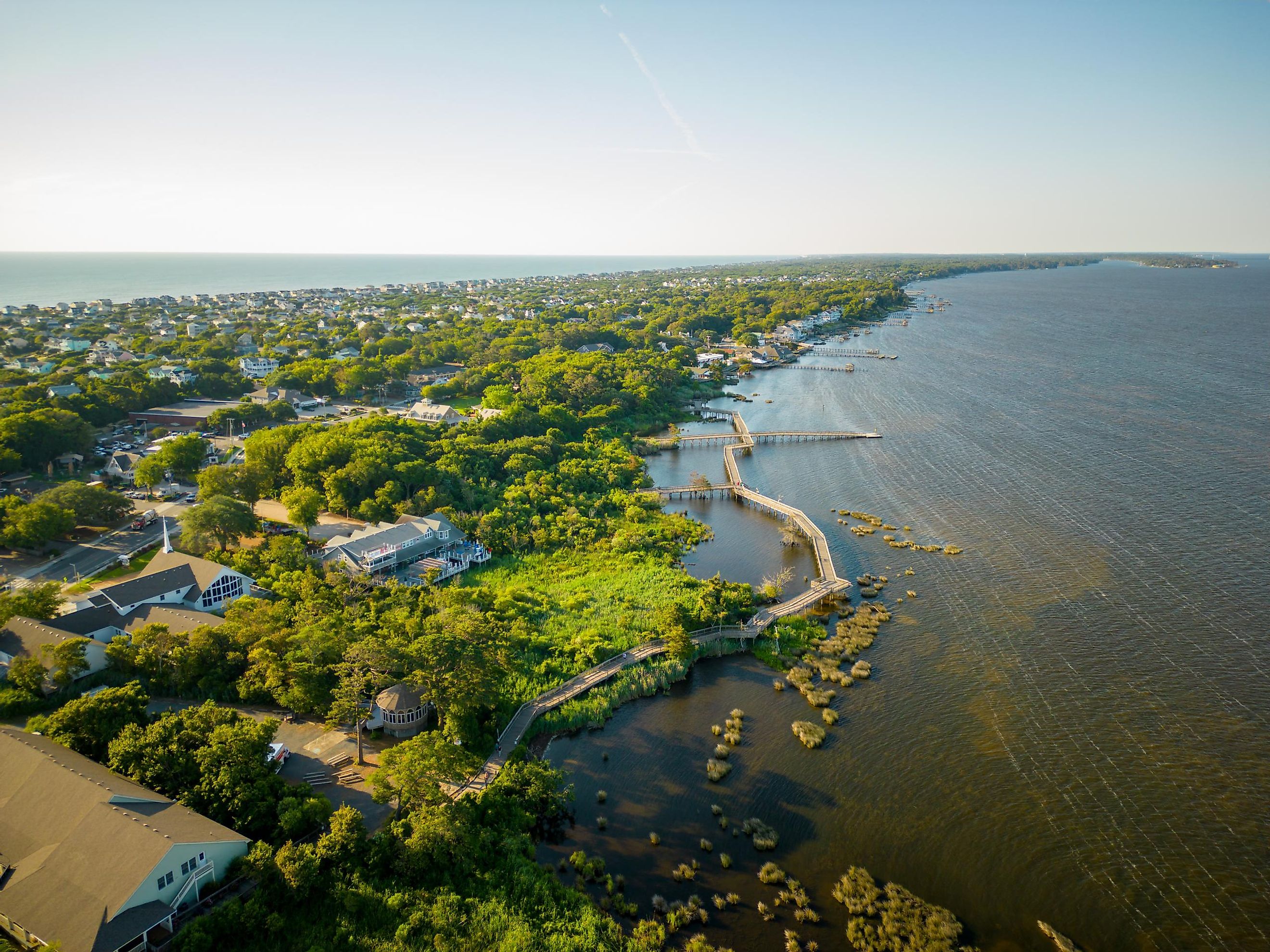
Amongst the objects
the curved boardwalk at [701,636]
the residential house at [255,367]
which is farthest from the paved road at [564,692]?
the residential house at [255,367]

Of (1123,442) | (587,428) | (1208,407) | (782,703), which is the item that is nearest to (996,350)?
(1208,407)

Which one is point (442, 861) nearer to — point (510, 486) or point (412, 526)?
point (412, 526)

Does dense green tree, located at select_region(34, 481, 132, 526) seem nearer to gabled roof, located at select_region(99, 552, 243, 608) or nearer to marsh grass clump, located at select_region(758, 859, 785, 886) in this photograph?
gabled roof, located at select_region(99, 552, 243, 608)

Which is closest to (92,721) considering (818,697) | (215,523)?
(215,523)

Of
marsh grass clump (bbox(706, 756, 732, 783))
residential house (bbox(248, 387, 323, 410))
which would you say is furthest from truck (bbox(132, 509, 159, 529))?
marsh grass clump (bbox(706, 756, 732, 783))

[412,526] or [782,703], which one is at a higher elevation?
[412,526]

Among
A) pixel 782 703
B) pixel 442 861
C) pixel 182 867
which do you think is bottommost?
pixel 782 703

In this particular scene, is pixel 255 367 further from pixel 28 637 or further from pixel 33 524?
pixel 28 637
